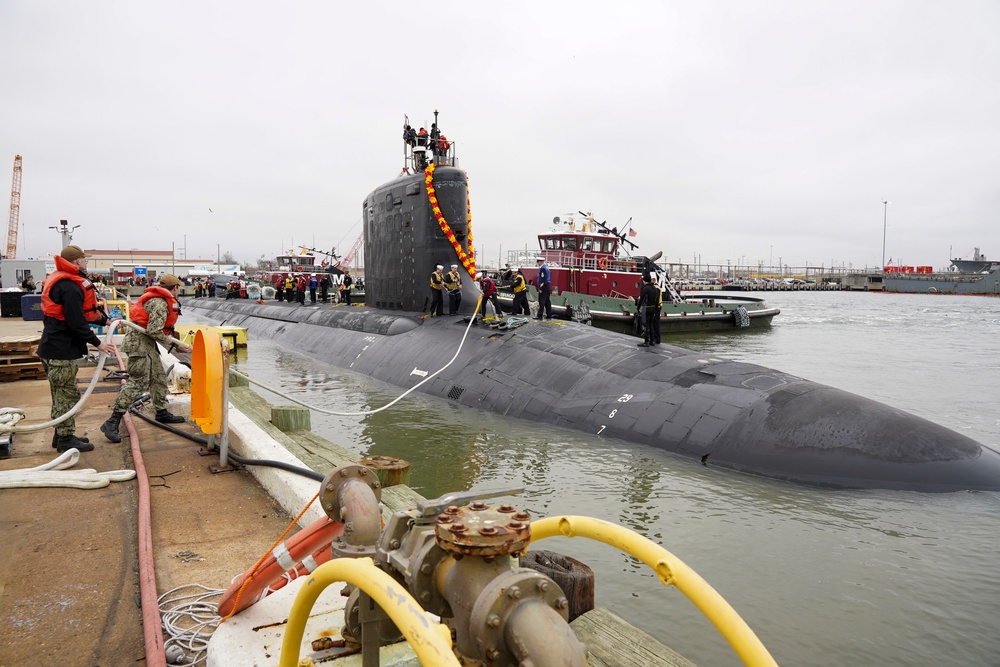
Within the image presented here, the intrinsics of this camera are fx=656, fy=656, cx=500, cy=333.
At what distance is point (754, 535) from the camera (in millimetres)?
6250

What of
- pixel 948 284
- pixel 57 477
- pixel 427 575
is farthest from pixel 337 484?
pixel 948 284

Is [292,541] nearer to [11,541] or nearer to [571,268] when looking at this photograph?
[11,541]

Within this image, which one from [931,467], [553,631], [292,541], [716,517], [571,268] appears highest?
[571,268]

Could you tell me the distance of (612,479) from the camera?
25.6 feet

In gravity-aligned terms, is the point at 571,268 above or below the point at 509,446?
above

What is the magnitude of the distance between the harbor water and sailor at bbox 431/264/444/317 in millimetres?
3315

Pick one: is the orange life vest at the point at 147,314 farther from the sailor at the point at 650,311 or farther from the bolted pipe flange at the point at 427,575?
the sailor at the point at 650,311

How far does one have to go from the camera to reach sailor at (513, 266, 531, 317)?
15641 mm

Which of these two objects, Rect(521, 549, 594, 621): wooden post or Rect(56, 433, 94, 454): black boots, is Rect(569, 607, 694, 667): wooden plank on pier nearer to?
Rect(521, 549, 594, 621): wooden post

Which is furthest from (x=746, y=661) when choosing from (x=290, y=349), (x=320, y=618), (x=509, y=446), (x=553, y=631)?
(x=290, y=349)

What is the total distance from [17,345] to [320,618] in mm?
10108

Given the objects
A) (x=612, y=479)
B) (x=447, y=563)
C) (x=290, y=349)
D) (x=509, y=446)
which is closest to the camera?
(x=447, y=563)

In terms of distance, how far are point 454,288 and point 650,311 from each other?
16.4 ft

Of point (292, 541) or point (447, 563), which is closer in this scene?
point (447, 563)
